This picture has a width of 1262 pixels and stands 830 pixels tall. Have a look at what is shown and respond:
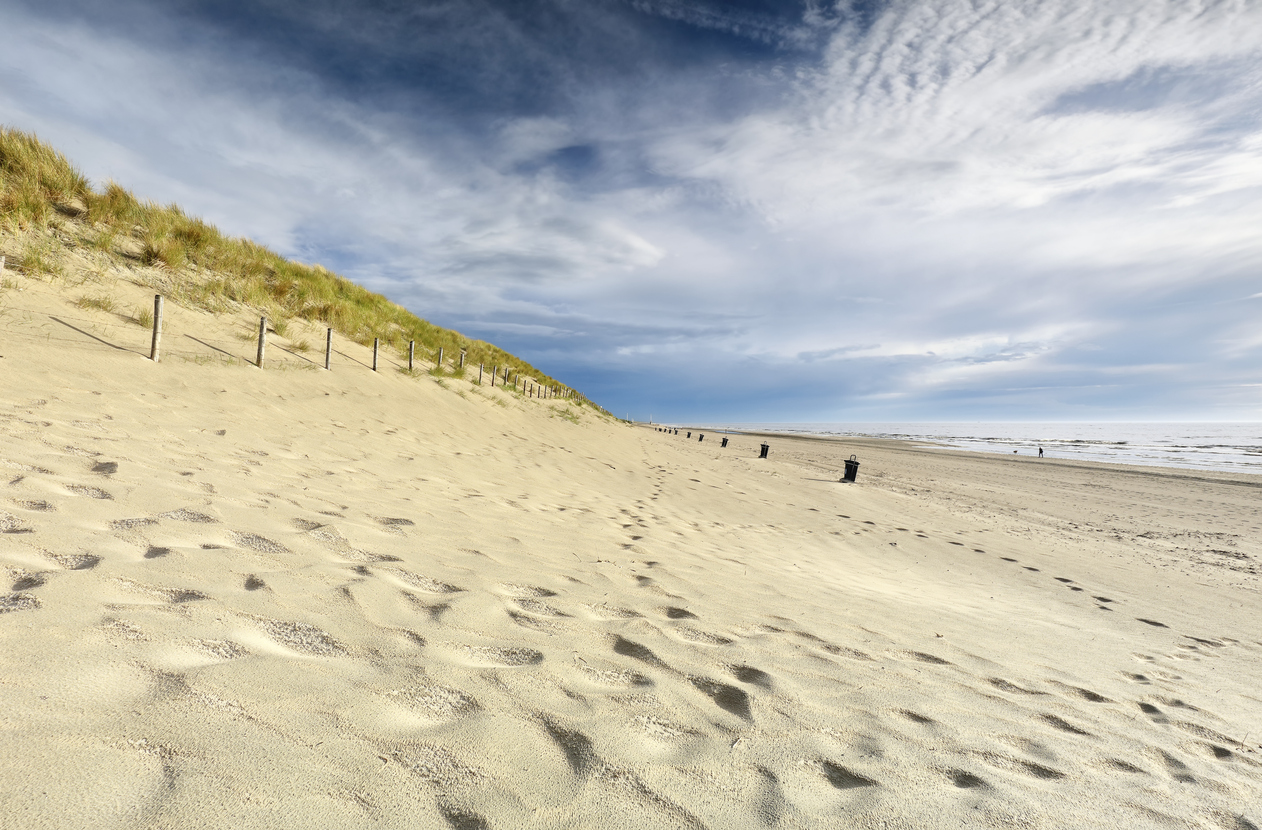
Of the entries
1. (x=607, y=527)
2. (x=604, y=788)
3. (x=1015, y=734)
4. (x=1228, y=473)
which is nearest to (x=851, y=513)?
(x=607, y=527)

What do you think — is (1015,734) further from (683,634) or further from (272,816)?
(272,816)

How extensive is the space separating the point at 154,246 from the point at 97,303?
3166mm

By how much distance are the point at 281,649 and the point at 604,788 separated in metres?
1.18

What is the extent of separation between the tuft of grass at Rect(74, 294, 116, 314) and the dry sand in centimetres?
262

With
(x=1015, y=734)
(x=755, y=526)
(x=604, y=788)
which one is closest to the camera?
(x=604, y=788)

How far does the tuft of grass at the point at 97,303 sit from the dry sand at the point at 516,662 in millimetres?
2617

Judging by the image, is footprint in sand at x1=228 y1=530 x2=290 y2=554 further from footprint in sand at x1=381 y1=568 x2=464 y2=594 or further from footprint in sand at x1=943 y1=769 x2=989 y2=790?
footprint in sand at x1=943 y1=769 x2=989 y2=790

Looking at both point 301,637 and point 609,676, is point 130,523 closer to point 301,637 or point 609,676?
point 301,637

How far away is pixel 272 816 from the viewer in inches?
44.8

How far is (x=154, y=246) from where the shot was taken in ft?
34.7

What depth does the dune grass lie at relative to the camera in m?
9.03

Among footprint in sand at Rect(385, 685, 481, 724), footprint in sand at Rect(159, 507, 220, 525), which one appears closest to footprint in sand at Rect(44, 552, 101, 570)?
footprint in sand at Rect(159, 507, 220, 525)

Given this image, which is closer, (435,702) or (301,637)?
(435,702)

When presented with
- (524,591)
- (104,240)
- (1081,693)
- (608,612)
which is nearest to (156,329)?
(104,240)
